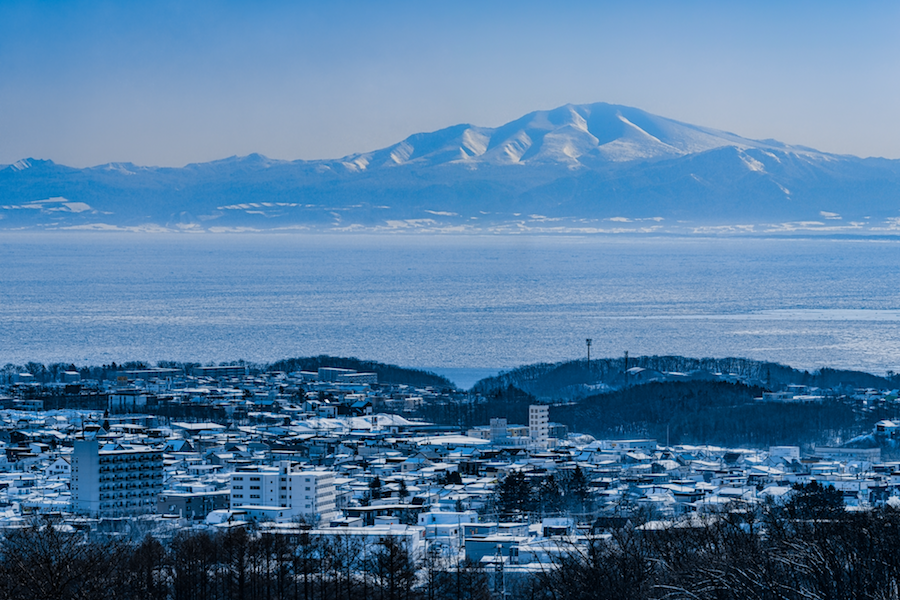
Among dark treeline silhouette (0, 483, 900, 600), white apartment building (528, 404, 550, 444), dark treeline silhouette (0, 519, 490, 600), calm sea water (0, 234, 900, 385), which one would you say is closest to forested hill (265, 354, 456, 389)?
calm sea water (0, 234, 900, 385)

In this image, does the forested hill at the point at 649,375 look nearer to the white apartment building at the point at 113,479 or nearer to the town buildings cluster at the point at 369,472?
the town buildings cluster at the point at 369,472

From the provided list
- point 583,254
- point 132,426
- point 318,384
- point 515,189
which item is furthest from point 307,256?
point 132,426

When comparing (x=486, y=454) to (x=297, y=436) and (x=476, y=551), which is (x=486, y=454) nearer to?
(x=297, y=436)

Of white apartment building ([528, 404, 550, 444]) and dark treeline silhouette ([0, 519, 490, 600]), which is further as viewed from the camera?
white apartment building ([528, 404, 550, 444])

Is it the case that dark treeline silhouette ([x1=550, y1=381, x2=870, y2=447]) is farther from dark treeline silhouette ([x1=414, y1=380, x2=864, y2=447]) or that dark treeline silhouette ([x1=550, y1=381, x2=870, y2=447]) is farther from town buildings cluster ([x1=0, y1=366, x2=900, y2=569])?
town buildings cluster ([x1=0, y1=366, x2=900, y2=569])

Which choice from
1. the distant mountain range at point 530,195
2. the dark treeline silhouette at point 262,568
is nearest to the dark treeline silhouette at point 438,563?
the dark treeline silhouette at point 262,568

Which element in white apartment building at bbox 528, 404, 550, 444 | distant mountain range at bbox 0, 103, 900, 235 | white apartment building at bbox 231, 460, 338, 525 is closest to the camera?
white apartment building at bbox 231, 460, 338, 525

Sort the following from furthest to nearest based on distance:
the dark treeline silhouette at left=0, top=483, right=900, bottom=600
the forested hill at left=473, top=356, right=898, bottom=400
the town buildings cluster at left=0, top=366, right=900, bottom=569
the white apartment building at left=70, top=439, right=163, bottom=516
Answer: the forested hill at left=473, top=356, right=898, bottom=400
the white apartment building at left=70, top=439, right=163, bottom=516
the town buildings cluster at left=0, top=366, right=900, bottom=569
the dark treeline silhouette at left=0, top=483, right=900, bottom=600
